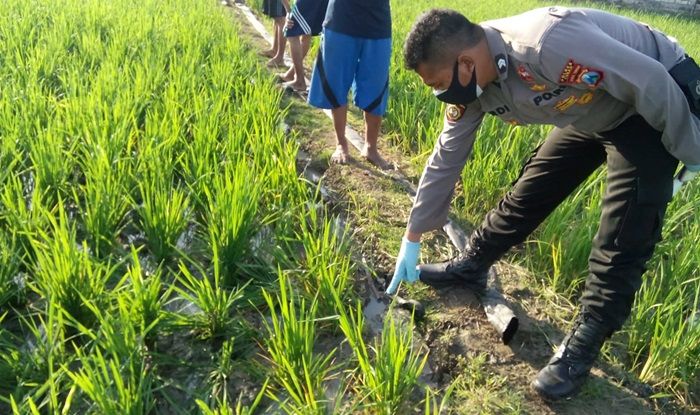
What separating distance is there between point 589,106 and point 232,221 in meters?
1.19

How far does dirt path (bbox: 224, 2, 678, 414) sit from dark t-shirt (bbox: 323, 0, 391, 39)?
791mm

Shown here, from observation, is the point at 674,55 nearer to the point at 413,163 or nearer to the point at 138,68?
the point at 413,163

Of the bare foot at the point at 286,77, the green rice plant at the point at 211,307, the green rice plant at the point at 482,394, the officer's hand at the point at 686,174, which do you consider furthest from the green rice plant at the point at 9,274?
the bare foot at the point at 286,77

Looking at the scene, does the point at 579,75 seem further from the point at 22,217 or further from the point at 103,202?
the point at 22,217

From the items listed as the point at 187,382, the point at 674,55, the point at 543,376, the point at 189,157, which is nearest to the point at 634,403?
the point at 543,376

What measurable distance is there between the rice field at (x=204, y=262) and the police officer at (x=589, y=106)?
27 cm

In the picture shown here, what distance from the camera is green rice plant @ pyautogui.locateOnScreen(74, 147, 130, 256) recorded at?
6.07ft

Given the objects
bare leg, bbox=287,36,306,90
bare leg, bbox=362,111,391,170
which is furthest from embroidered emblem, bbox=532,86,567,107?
bare leg, bbox=287,36,306,90

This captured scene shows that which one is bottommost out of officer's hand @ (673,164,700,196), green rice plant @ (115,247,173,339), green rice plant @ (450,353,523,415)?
green rice plant @ (450,353,523,415)

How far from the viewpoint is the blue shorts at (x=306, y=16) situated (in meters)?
3.84

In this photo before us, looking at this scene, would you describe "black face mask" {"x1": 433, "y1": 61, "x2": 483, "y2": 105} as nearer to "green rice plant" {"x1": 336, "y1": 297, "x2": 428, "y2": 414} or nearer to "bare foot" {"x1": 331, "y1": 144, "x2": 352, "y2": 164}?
"green rice plant" {"x1": 336, "y1": 297, "x2": 428, "y2": 414}

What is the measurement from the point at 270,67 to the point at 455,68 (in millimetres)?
3646

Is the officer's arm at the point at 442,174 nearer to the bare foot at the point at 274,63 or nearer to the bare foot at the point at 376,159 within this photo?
the bare foot at the point at 376,159

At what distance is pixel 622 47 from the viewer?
1.37 m
